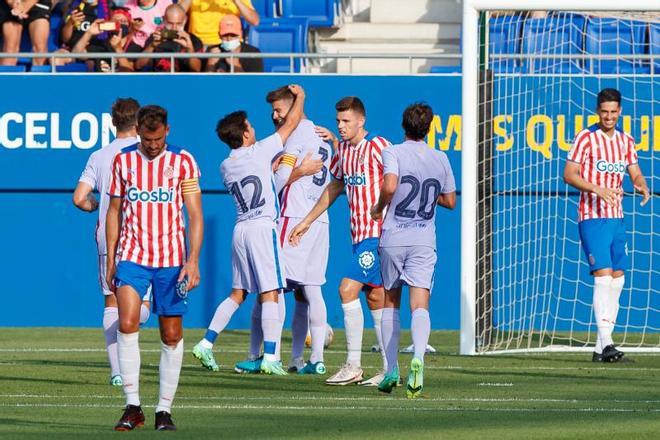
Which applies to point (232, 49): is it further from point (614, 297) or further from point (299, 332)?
point (299, 332)

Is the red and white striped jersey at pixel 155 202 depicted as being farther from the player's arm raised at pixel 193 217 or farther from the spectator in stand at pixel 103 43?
the spectator in stand at pixel 103 43

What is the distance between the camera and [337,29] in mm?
19781

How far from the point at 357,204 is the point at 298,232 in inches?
19.6

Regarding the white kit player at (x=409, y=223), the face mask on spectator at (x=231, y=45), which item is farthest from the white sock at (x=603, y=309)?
the face mask on spectator at (x=231, y=45)

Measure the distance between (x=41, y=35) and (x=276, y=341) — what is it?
8307mm

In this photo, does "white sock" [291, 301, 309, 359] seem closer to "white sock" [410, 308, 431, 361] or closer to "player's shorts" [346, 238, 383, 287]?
"player's shorts" [346, 238, 383, 287]

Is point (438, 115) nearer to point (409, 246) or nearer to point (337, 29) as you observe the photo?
point (337, 29)

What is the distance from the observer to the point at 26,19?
18406 millimetres

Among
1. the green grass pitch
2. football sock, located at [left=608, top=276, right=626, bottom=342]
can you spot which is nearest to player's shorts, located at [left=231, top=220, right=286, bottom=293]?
the green grass pitch

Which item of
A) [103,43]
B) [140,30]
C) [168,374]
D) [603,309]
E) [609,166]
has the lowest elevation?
[168,374]

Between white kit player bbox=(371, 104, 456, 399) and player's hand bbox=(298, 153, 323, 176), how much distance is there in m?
1.51

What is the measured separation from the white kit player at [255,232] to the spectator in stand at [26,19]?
7.59 m

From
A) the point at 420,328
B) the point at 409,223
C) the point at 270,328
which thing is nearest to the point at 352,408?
the point at 420,328

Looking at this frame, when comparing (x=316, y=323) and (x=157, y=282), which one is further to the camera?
(x=316, y=323)
